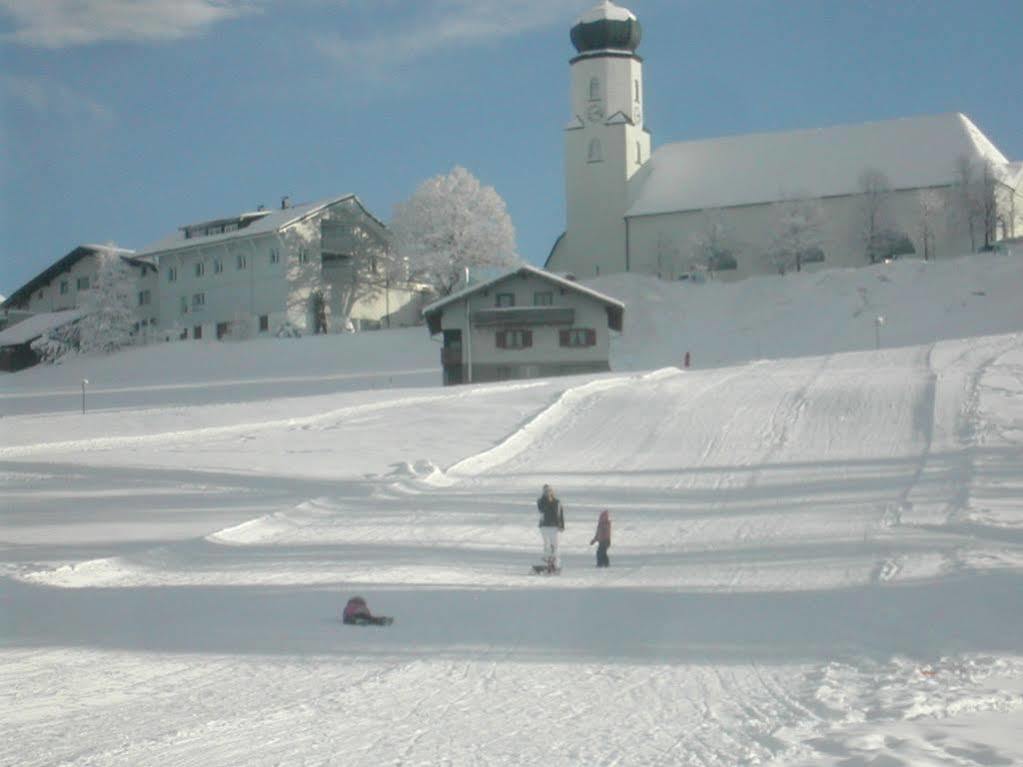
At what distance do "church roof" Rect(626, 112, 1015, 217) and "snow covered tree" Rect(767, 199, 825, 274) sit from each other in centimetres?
229

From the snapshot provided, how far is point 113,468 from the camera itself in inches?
1061

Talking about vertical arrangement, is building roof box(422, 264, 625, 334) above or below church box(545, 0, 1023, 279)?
below

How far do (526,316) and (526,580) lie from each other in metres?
43.1

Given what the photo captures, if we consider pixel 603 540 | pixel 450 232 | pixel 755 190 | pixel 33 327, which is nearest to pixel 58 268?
pixel 33 327

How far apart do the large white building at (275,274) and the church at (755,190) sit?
19.1 meters

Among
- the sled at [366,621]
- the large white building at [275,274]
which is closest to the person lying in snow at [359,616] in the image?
the sled at [366,621]

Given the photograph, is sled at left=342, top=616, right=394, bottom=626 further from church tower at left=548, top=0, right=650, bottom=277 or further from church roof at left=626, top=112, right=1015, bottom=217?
church tower at left=548, top=0, right=650, bottom=277

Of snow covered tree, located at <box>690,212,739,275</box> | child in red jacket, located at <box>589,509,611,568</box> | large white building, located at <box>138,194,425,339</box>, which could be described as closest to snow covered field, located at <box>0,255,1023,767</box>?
child in red jacket, located at <box>589,509,611,568</box>

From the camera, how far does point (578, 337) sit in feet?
199

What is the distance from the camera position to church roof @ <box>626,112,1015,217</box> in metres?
90.6

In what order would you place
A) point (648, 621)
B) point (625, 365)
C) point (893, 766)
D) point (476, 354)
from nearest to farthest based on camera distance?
point (893, 766), point (648, 621), point (476, 354), point (625, 365)

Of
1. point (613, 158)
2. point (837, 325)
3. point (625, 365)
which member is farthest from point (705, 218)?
point (625, 365)

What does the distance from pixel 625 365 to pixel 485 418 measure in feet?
99.6

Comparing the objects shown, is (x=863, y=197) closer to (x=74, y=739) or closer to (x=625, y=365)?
(x=625, y=365)
